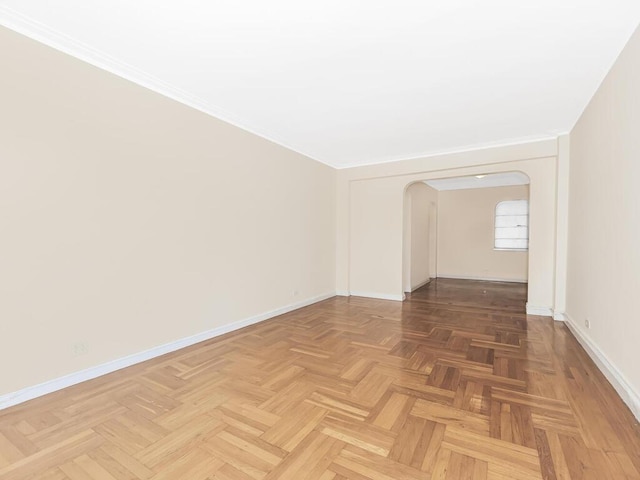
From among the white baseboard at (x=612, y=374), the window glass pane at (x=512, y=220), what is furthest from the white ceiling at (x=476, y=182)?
the white baseboard at (x=612, y=374)

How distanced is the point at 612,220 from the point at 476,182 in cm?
551

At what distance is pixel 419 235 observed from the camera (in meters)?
7.17

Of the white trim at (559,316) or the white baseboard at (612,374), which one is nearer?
the white baseboard at (612,374)

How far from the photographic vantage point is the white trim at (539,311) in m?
4.39

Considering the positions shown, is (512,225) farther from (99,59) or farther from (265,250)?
(99,59)

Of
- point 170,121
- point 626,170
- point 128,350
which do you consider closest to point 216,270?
point 128,350

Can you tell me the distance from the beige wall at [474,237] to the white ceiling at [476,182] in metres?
0.19

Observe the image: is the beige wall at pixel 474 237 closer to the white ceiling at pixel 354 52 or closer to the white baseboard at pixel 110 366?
the white ceiling at pixel 354 52

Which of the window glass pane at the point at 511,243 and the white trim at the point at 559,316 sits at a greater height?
the window glass pane at the point at 511,243

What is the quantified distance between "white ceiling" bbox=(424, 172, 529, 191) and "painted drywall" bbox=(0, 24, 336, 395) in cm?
505

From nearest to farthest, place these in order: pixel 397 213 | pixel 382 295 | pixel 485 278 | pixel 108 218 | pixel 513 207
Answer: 1. pixel 108 218
2. pixel 397 213
3. pixel 382 295
4. pixel 513 207
5. pixel 485 278

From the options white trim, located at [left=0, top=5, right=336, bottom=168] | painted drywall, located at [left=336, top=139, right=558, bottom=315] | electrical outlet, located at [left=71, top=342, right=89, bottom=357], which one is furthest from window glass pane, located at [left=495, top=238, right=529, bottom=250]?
electrical outlet, located at [left=71, top=342, right=89, bottom=357]

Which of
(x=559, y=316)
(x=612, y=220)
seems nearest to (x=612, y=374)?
(x=612, y=220)

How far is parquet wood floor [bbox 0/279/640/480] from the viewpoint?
1.53 meters
